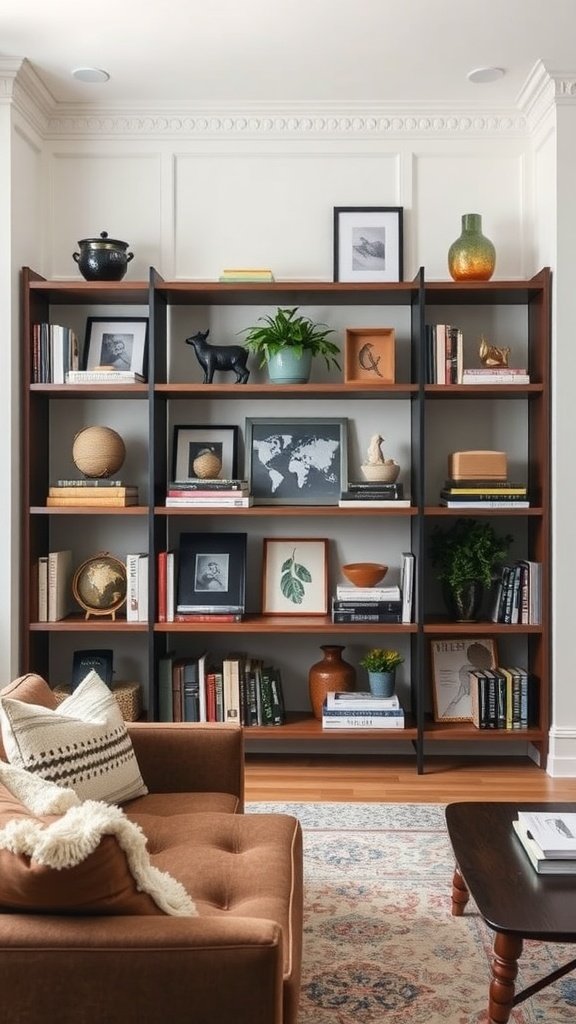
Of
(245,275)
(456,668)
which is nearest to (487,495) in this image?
(456,668)

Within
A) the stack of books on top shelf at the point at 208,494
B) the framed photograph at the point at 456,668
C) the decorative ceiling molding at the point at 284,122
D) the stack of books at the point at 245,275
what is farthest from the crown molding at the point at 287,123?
the framed photograph at the point at 456,668

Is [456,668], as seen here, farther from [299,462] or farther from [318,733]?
[299,462]

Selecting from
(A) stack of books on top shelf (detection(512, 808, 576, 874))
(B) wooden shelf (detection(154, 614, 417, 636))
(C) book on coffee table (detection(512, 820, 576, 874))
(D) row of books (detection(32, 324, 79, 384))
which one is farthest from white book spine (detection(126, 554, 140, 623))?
(C) book on coffee table (detection(512, 820, 576, 874))

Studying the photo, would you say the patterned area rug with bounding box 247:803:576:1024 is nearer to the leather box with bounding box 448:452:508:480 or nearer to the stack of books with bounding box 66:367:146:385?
the leather box with bounding box 448:452:508:480

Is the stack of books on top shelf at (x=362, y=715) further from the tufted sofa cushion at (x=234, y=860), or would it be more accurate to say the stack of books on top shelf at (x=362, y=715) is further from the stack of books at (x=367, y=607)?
the tufted sofa cushion at (x=234, y=860)

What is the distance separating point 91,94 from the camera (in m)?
4.25

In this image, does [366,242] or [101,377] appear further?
[366,242]

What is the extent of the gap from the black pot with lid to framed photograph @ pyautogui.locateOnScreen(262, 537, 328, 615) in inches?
52.7

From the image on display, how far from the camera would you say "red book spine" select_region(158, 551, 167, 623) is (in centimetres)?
418

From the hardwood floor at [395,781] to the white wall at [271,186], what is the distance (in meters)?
2.14

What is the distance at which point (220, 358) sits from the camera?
422cm

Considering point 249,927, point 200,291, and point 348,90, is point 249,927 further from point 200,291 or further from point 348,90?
point 348,90

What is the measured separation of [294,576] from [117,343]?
1.30m

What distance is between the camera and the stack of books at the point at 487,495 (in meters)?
4.10
